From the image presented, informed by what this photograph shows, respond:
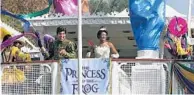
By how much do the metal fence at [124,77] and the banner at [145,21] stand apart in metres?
0.99

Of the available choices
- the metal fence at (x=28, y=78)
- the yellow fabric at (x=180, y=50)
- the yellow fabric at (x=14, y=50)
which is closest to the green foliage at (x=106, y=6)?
the yellow fabric at (x=180, y=50)

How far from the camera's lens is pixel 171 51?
1327cm

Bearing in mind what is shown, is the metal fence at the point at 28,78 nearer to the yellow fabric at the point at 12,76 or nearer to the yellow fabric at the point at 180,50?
the yellow fabric at the point at 12,76

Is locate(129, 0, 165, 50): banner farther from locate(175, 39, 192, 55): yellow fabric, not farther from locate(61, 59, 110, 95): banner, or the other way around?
locate(61, 59, 110, 95): banner

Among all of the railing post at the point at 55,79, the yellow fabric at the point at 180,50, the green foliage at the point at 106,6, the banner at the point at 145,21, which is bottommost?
the railing post at the point at 55,79

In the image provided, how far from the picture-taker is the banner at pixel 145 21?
1235cm

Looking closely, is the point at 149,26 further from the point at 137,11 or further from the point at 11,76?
the point at 11,76

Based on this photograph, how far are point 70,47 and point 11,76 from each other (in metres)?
1.28

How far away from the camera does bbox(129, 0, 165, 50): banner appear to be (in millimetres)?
12352

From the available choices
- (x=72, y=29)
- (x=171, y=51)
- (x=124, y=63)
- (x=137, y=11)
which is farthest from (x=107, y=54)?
(x=72, y=29)

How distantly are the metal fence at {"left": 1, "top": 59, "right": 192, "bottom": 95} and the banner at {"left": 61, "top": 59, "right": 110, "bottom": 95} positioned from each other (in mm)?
143

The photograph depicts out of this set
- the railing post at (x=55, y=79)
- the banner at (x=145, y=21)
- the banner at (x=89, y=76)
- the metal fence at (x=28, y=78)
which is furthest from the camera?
the banner at (x=145, y=21)

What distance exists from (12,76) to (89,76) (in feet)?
5.12

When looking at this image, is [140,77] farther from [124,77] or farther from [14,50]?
[14,50]
